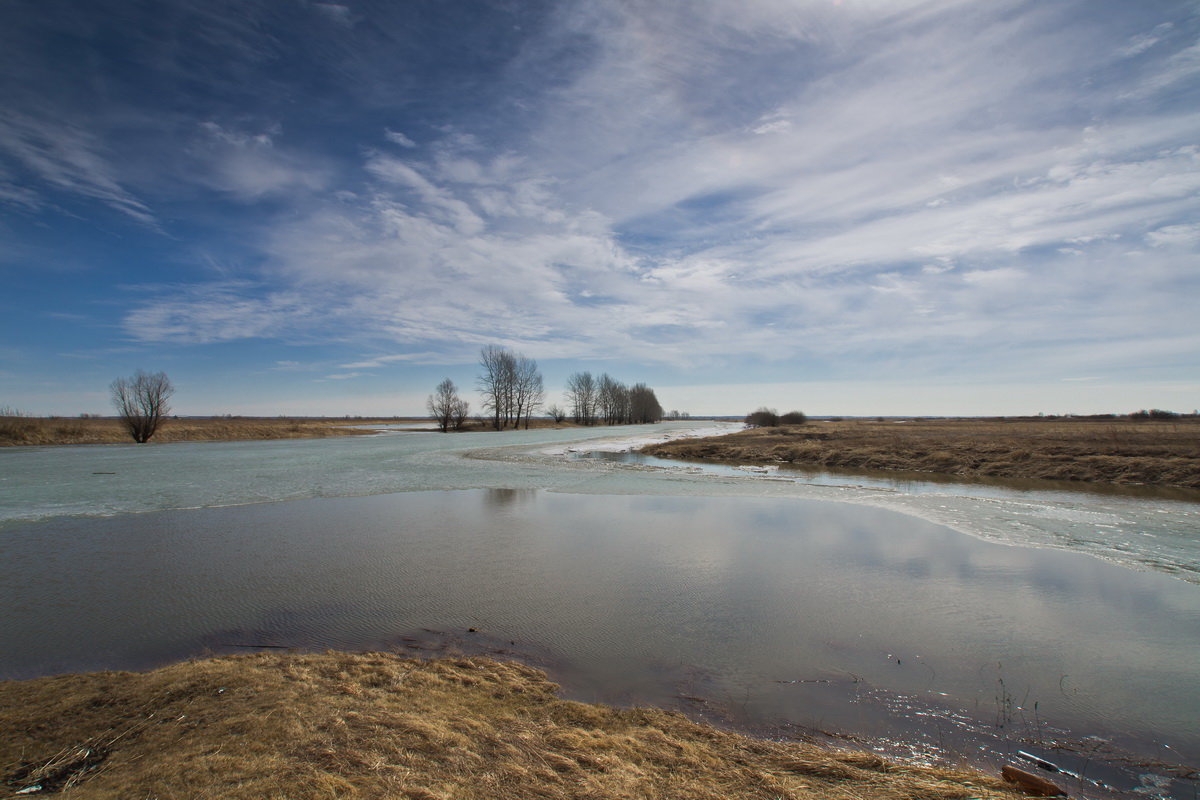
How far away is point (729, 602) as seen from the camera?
21.2 ft

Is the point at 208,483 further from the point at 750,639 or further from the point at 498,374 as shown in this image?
the point at 498,374

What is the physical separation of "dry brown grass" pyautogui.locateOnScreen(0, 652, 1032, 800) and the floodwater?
524mm

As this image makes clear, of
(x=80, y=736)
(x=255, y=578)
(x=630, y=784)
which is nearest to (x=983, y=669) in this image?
(x=630, y=784)

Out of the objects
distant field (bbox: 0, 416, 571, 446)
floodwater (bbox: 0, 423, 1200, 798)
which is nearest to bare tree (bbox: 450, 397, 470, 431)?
distant field (bbox: 0, 416, 571, 446)

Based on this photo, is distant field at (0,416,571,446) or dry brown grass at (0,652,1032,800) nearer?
dry brown grass at (0,652,1032,800)

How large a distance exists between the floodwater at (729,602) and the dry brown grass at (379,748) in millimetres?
524

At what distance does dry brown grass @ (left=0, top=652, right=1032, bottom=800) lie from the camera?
286 cm

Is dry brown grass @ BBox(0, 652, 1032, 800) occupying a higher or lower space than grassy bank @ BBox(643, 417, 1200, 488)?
lower

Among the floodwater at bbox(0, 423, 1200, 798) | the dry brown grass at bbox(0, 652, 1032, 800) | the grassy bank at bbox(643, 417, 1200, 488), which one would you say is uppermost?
the grassy bank at bbox(643, 417, 1200, 488)

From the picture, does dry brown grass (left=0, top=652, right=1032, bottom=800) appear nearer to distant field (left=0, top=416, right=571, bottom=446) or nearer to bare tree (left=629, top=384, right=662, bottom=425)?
distant field (left=0, top=416, right=571, bottom=446)

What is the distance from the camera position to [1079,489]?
16031 millimetres

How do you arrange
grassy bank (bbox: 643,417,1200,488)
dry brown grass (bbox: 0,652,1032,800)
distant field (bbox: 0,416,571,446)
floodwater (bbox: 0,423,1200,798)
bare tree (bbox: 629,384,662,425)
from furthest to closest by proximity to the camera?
1. bare tree (bbox: 629,384,662,425)
2. distant field (bbox: 0,416,571,446)
3. grassy bank (bbox: 643,417,1200,488)
4. floodwater (bbox: 0,423,1200,798)
5. dry brown grass (bbox: 0,652,1032,800)

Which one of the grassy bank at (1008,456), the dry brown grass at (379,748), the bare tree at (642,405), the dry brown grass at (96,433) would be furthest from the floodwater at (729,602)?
the bare tree at (642,405)

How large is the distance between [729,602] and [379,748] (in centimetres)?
436
